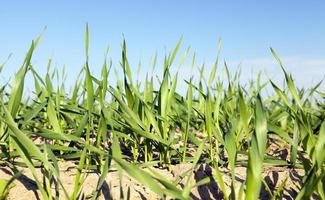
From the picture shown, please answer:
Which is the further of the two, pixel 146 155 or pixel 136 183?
pixel 146 155

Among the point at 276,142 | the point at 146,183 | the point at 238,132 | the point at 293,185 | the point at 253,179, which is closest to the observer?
the point at 146,183

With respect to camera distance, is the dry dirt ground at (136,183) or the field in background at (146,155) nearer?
the field in background at (146,155)

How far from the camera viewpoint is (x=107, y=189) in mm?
1141

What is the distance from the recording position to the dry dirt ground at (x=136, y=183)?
1124mm

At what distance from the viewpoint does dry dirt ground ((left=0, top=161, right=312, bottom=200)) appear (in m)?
1.12

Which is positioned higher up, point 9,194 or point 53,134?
point 53,134

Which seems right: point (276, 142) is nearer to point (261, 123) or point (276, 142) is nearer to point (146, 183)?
point (261, 123)

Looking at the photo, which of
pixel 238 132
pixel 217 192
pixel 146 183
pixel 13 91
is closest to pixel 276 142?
pixel 238 132

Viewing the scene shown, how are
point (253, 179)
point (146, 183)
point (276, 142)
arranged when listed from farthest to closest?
point (276, 142) → point (253, 179) → point (146, 183)

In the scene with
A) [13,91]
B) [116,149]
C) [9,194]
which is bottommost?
[9,194]

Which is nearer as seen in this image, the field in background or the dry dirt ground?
the field in background

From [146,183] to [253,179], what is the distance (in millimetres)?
223

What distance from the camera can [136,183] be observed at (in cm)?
119

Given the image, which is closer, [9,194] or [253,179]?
[253,179]
